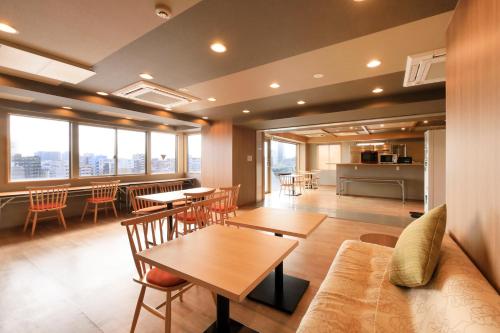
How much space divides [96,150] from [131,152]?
2.98 ft

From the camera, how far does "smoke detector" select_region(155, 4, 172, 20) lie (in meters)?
1.65

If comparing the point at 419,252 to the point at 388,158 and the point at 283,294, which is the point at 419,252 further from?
the point at 388,158

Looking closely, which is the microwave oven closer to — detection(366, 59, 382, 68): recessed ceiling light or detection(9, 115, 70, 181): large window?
detection(366, 59, 382, 68): recessed ceiling light

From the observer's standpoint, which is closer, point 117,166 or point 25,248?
point 25,248

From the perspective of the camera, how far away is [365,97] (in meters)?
3.87

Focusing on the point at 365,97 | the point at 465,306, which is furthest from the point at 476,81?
the point at 365,97

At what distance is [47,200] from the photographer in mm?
4102

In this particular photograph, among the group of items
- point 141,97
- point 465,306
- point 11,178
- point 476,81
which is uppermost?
point 141,97

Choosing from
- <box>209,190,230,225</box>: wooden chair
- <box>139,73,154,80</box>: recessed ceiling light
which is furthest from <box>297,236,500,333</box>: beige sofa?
<box>139,73,154,80</box>: recessed ceiling light

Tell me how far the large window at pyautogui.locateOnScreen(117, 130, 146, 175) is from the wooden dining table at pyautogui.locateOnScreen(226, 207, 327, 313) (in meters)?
5.16

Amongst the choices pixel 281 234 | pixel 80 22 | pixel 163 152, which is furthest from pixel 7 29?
pixel 163 152

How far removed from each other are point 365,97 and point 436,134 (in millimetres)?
1328

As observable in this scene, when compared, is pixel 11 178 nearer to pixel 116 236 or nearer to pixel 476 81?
pixel 116 236

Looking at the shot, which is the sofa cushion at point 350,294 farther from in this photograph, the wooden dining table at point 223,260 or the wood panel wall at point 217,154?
the wood panel wall at point 217,154
